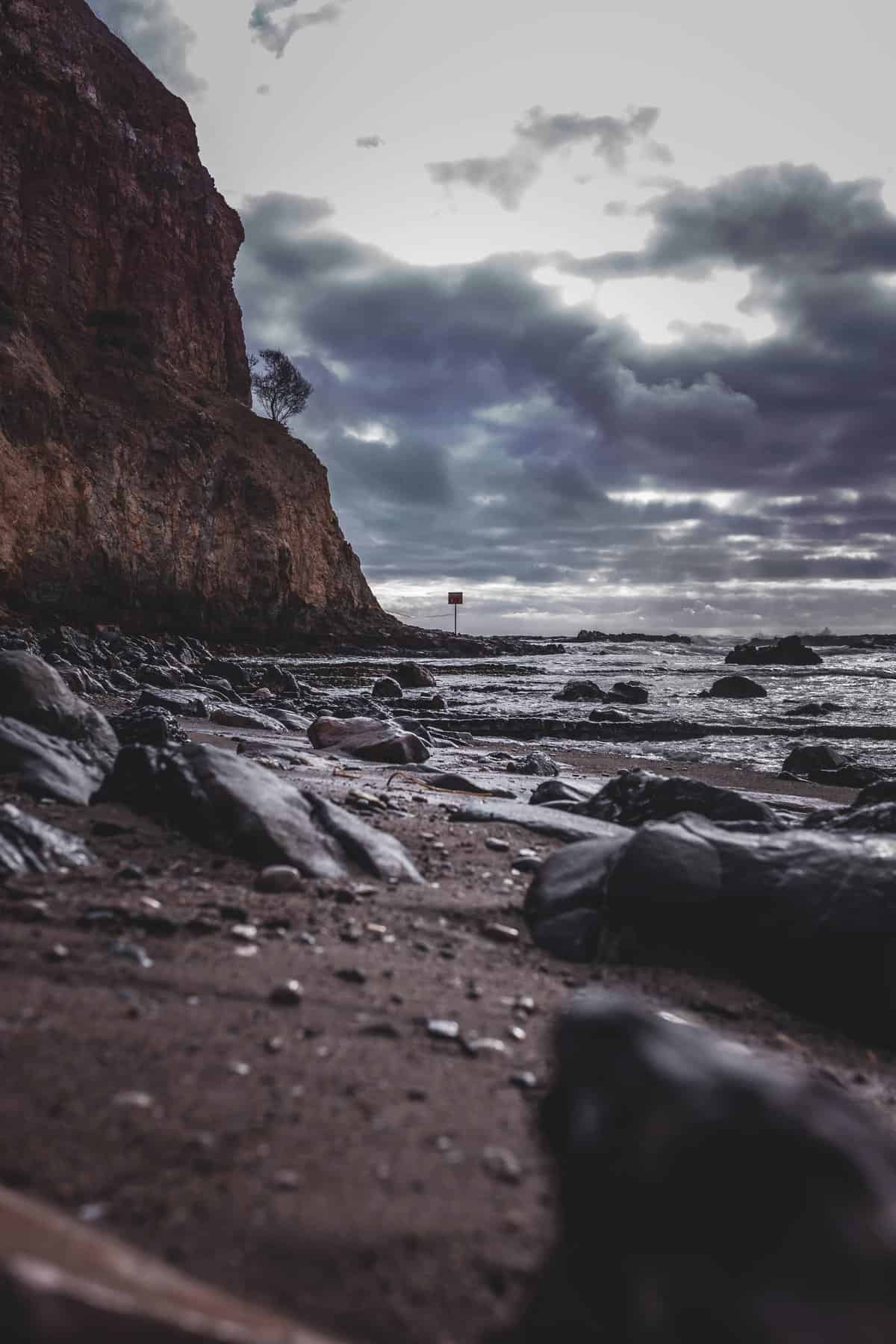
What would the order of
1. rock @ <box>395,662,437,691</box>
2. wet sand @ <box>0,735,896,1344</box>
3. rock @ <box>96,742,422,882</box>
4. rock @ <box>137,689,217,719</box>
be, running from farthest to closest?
rock @ <box>395,662,437,691</box> < rock @ <box>137,689,217,719</box> < rock @ <box>96,742,422,882</box> < wet sand @ <box>0,735,896,1344</box>

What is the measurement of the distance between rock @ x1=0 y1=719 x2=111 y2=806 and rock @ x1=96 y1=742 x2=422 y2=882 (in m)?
0.16

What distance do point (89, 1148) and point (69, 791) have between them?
1.91 meters

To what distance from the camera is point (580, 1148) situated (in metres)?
0.90

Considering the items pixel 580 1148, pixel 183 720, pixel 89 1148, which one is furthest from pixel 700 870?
pixel 183 720

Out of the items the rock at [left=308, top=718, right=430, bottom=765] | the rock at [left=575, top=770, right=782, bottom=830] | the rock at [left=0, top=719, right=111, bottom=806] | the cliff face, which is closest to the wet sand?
the rock at [left=0, top=719, right=111, bottom=806]

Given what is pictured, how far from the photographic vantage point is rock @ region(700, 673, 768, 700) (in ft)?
46.6

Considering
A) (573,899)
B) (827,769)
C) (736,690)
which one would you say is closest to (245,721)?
(827,769)

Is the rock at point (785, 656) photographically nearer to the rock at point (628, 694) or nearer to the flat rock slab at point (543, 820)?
the rock at point (628, 694)

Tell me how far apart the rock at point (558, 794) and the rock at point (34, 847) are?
2578 mm

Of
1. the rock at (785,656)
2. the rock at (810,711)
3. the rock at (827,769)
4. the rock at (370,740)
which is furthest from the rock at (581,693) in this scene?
the rock at (785,656)

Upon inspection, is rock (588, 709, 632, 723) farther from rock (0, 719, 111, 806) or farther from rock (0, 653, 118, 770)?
rock (0, 719, 111, 806)

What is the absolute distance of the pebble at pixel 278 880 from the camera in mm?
2139

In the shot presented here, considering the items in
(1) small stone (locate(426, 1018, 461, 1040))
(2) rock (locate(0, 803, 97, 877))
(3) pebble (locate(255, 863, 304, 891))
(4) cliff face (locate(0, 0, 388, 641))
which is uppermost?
(4) cliff face (locate(0, 0, 388, 641))

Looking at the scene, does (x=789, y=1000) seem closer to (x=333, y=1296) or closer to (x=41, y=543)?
(x=333, y=1296)
